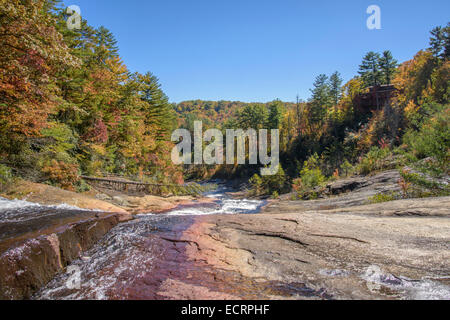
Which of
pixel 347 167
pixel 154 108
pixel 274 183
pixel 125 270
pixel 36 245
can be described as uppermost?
pixel 154 108

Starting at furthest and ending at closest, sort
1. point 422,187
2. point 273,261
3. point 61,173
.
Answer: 1. point 61,173
2. point 422,187
3. point 273,261

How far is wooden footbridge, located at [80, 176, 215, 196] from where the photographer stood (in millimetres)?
14734

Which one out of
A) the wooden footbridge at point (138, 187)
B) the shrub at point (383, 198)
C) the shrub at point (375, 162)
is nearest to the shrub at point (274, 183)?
the wooden footbridge at point (138, 187)

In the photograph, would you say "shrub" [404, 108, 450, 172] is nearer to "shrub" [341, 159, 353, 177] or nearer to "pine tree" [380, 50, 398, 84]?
"shrub" [341, 159, 353, 177]

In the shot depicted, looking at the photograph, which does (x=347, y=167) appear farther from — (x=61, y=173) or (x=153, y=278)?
(x=61, y=173)

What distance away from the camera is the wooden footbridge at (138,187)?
14.7 meters

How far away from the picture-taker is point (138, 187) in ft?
62.2

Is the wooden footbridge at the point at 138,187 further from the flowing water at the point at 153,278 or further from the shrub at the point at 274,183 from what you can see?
the flowing water at the point at 153,278

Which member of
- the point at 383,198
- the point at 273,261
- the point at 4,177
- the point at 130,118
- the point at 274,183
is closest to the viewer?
the point at 273,261

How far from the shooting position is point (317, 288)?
8.08ft

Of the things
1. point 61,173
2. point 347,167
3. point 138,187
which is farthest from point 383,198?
point 138,187
